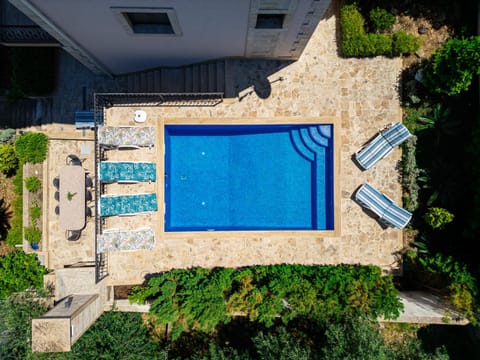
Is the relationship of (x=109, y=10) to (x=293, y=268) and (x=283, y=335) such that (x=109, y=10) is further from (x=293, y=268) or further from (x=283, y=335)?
(x=283, y=335)

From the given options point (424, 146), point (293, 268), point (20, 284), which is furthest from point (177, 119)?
point (424, 146)

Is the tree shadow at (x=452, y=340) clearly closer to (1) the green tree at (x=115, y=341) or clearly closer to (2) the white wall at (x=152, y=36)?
(1) the green tree at (x=115, y=341)

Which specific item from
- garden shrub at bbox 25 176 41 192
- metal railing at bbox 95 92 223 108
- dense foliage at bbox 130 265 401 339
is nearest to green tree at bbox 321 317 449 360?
dense foliage at bbox 130 265 401 339

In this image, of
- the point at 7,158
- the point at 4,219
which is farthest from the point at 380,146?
the point at 4,219

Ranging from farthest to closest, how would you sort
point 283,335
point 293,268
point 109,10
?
point 293,268 → point 283,335 → point 109,10

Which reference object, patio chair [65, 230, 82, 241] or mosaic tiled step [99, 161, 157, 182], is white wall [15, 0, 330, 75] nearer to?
mosaic tiled step [99, 161, 157, 182]

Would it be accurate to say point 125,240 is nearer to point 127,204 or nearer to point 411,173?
point 127,204

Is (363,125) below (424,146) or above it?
above

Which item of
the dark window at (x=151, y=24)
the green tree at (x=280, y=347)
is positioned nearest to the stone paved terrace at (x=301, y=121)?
the green tree at (x=280, y=347)
